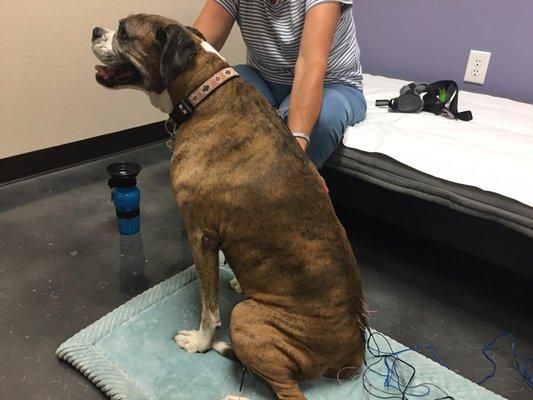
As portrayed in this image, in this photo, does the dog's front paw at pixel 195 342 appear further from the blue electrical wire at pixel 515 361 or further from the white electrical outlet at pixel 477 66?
the white electrical outlet at pixel 477 66

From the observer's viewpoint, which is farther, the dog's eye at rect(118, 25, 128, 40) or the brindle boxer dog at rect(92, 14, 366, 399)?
the dog's eye at rect(118, 25, 128, 40)

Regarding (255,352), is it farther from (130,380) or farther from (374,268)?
(374,268)

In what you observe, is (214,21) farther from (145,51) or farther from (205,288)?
(205,288)

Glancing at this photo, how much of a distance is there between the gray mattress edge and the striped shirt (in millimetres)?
378

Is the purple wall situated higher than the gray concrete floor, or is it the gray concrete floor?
the purple wall

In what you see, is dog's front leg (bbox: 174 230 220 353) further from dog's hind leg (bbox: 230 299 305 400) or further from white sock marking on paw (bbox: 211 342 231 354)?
dog's hind leg (bbox: 230 299 305 400)

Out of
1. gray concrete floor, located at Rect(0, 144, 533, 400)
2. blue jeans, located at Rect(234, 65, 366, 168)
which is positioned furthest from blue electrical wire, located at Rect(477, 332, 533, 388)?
blue jeans, located at Rect(234, 65, 366, 168)

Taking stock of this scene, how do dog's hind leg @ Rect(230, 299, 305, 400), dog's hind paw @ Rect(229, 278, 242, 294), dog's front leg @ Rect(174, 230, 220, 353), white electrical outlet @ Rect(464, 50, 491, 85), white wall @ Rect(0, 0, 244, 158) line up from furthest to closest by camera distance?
white electrical outlet @ Rect(464, 50, 491, 85) → white wall @ Rect(0, 0, 244, 158) → dog's hind paw @ Rect(229, 278, 242, 294) → dog's front leg @ Rect(174, 230, 220, 353) → dog's hind leg @ Rect(230, 299, 305, 400)

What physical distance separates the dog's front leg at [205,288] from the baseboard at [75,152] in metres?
1.57

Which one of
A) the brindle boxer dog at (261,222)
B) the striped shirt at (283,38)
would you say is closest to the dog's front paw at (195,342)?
the brindle boxer dog at (261,222)

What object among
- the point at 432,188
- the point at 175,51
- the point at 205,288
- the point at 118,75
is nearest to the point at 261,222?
the point at 205,288

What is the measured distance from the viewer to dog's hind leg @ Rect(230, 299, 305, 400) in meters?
1.18

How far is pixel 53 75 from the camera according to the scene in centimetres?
245

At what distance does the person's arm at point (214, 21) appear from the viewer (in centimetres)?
188
